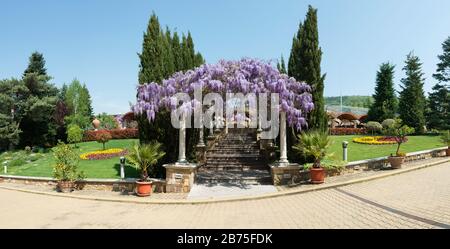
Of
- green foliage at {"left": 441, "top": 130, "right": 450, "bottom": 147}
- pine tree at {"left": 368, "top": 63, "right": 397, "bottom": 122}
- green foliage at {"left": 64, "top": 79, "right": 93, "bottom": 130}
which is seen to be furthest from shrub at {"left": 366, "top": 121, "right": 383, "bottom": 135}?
green foliage at {"left": 64, "top": 79, "right": 93, "bottom": 130}

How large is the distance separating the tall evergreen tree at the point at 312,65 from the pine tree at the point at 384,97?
78.5ft

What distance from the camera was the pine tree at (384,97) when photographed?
33.6 metres

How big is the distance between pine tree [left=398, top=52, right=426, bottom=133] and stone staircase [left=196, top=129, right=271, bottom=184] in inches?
739

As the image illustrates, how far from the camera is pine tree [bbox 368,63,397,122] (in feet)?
110

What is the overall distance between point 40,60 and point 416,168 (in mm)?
37338

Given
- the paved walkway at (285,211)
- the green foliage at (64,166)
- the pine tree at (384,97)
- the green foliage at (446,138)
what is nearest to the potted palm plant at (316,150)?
the paved walkway at (285,211)

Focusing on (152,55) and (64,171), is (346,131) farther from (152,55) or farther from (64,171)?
(64,171)

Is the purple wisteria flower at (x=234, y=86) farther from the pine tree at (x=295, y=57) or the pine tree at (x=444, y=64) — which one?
the pine tree at (x=444, y=64)

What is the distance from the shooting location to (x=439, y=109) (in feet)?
101

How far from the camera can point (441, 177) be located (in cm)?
1070

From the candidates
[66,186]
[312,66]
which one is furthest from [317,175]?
[66,186]
